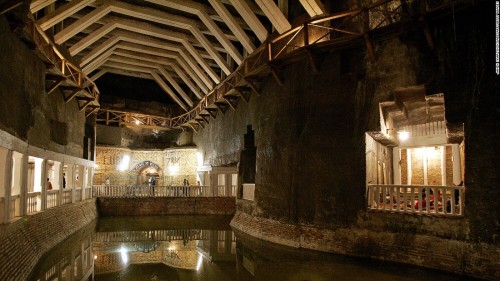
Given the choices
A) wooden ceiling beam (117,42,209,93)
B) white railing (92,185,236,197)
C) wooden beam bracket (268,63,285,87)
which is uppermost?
wooden ceiling beam (117,42,209,93)

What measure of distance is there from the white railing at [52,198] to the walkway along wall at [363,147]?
7310 mm

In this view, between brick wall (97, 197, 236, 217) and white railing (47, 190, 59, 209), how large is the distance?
20.1 ft

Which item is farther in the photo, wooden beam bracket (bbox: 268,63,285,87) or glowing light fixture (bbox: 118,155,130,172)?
glowing light fixture (bbox: 118,155,130,172)

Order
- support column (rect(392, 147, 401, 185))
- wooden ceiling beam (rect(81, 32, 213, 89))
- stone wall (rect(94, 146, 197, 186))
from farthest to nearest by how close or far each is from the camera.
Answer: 1. stone wall (rect(94, 146, 197, 186))
2. wooden ceiling beam (rect(81, 32, 213, 89))
3. support column (rect(392, 147, 401, 185))

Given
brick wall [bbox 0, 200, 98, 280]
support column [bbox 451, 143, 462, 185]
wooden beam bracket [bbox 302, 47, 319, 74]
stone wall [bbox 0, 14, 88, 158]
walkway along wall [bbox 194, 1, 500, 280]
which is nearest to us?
brick wall [bbox 0, 200, 98, 280]

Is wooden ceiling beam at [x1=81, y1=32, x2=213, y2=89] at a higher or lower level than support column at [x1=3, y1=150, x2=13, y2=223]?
higher

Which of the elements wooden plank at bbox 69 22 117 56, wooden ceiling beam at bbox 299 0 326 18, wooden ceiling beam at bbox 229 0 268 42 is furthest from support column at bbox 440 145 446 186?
wooden plank at bbox 69 22 117 56

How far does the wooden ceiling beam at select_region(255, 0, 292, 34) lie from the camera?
509 inches

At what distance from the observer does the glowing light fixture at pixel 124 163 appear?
28.2 metres

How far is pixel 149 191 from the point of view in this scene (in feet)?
67.5

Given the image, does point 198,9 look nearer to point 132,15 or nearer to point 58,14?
point 132,15

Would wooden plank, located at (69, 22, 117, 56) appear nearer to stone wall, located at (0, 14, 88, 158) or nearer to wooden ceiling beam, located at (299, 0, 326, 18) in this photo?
stone wall, located at (0, 14, 88, 158)

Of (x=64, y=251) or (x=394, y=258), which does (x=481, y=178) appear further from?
(x=64, y=251)

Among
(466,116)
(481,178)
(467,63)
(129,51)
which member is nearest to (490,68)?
(467,63)
